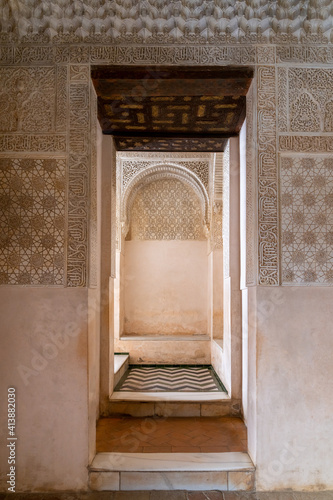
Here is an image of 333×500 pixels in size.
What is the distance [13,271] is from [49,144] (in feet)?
2.91

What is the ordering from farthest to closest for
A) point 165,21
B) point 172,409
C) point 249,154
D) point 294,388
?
1. point 172,409
2. point 249,154
3. point 165,21
4. point 294,388

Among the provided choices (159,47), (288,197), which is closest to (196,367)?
(288,197)

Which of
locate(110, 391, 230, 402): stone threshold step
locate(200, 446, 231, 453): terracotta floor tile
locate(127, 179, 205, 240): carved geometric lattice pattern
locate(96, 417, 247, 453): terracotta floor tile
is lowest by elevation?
locate(96, 417, 247, 453): terracotta floor tile

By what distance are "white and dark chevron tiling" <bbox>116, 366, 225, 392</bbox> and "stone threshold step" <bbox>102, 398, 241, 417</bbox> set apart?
1.74 ft

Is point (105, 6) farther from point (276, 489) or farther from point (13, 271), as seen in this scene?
point (276, 489)

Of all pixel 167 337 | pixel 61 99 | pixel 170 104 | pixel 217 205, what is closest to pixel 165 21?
pixel 170 104

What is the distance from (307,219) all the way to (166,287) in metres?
4.77

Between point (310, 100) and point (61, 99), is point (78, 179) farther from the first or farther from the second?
point (310, 100)

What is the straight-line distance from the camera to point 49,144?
9.24ft

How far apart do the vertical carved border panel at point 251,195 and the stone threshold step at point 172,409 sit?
1593mm

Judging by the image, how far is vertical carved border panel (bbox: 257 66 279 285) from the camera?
2748mm

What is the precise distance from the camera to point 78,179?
2.81m

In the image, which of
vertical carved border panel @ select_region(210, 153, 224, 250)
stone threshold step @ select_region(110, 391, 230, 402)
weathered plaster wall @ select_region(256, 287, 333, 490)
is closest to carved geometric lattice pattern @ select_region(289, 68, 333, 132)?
weathered plaster wall @ select_region(256, 287, 333, 490)

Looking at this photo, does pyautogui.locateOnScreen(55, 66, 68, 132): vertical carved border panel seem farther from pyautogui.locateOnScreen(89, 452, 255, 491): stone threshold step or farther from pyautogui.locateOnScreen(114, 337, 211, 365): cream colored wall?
pyautogui.locateOnScreen(114, 337, 211, 365): cream colored wall
